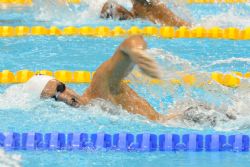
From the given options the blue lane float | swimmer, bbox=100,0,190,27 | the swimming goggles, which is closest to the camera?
the blue lane float

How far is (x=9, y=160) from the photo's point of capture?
3756mm

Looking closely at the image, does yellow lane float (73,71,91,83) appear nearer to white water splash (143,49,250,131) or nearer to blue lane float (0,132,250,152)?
white water splash (143,49,250,131)

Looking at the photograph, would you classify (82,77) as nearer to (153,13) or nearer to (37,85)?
(37,85)

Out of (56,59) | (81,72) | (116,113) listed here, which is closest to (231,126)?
(116,113)

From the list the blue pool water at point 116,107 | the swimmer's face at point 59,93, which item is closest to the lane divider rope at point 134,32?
the blue pool water at point 116,107

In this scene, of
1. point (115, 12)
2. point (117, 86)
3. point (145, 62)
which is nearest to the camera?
point (145, 62)

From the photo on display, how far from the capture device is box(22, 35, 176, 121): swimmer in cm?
397

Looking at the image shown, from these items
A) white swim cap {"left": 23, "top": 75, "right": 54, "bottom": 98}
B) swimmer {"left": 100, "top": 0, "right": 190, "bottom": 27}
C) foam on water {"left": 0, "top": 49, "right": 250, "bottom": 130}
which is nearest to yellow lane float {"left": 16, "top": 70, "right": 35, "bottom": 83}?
foam on water {"left": 0, "top": 49, "right": 250, "bottom": 130}

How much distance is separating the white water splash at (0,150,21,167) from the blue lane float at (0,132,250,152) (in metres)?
0.12

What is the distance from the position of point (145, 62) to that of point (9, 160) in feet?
2.93

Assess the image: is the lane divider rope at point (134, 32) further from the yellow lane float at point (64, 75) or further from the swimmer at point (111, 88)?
the swimmer at point (111, 88)

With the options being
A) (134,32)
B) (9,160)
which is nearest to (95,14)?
(134,32)

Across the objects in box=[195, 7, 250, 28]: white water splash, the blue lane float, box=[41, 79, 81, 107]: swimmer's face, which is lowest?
the blue lane float

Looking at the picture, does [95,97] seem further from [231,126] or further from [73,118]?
[231,126]
